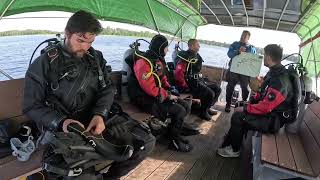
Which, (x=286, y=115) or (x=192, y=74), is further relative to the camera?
(x=192, y=74)

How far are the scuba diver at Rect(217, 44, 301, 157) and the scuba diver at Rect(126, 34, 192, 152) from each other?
0.75m

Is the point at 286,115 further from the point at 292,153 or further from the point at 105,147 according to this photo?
the point at 105,147

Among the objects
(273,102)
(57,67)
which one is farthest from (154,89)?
(57,67)

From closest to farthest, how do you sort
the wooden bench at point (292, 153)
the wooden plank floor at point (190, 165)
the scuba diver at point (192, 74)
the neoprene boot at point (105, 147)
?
the neoprene boot at point (105, 147) < the wooden bench at point (292, 153) < the wooden plank floor at point (190, 165) < the scuba diver at point (192, 74)

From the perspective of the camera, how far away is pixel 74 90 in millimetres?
2199

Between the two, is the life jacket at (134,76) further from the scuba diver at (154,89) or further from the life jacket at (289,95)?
the life jacket at (289,95)

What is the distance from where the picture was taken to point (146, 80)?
143 inches

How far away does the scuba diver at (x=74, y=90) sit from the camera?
206 centimetres

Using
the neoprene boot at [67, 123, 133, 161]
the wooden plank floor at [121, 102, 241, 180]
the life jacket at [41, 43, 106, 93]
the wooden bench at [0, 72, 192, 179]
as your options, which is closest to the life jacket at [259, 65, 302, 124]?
the wooden plank floor at [121, 102, 241, 180]

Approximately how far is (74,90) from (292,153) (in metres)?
2.18

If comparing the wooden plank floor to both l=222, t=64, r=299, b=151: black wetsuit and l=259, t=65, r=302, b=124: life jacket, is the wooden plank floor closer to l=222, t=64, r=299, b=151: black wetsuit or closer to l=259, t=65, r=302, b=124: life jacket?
l=222, t=64, r=299, b=151: black wetsuit

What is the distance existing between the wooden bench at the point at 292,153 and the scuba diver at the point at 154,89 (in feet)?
3.60

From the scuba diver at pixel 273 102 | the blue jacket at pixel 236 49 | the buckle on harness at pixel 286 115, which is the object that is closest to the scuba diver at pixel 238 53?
the blue jacket at pixel 236 49

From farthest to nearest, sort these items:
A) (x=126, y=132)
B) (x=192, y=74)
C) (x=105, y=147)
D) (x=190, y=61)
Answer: (x=192, y=74) < (x=190, y=61) < (x=126, y=132) < (x=105, y=147)
